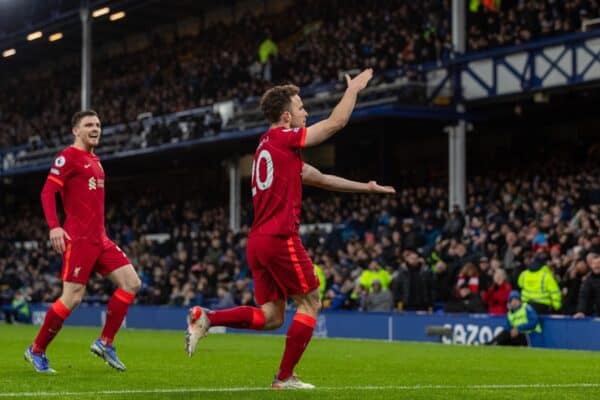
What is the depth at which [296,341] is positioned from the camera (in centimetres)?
837

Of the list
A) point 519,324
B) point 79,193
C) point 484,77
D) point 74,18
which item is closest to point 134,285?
point 79,193

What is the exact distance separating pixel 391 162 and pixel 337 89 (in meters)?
5.05

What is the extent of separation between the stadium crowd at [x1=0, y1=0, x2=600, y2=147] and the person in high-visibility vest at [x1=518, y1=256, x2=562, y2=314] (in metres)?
8.49

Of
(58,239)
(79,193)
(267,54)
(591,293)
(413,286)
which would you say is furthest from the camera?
(267,54)

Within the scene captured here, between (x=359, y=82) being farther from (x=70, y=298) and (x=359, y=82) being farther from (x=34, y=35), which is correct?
(x=34, y=35)

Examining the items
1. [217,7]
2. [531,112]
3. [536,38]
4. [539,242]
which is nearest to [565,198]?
[539,242]

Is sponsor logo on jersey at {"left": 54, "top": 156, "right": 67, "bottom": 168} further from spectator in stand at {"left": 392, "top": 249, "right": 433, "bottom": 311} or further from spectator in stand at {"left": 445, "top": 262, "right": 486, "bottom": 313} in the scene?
spectator in stand at {"left": 392, "top": 249, "right": 433, "bottom": 311}

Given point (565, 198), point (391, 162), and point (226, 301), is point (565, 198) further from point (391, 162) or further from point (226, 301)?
point (391, 162)

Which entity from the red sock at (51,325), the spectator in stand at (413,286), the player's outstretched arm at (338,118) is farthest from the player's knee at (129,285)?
the spectator in stand at (413,286)

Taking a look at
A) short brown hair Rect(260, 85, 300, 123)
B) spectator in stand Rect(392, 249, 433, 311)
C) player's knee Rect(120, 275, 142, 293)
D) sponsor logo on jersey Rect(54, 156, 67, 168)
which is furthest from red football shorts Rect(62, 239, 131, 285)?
spectator in stand Rect(392, 249, 433, 311)

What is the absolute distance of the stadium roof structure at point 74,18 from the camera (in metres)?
41.0

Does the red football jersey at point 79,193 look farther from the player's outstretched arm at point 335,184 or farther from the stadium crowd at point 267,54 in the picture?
the stadium crowd at point 267,54

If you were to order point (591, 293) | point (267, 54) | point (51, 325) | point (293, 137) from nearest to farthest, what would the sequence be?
point (293, 137), point (51, 325), point (591, 293), point (267, 54)

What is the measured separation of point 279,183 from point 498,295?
13431 mm
